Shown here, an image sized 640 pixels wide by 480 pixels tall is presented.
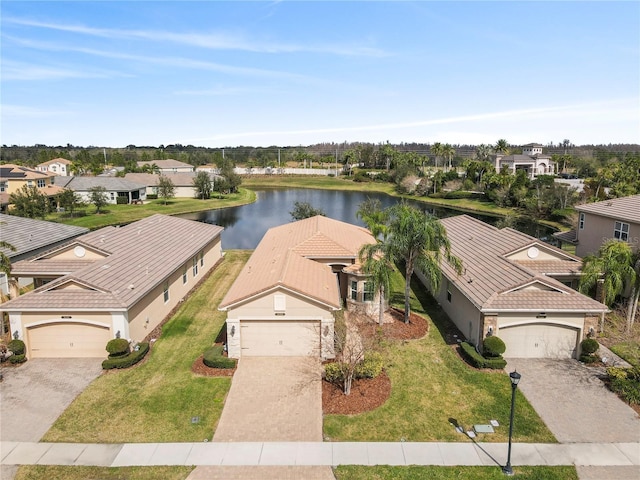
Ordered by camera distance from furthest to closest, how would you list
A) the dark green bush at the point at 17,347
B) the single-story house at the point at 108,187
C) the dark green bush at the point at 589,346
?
the single-story house at the point at 108,187
the dark green bush at the point at 17,347
the dark green bush at the point at 589,346

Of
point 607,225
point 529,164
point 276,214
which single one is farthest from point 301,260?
point 529,164

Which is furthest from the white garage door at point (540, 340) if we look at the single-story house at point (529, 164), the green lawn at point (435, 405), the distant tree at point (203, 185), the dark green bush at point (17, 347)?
the single-story house at point (529, 164)

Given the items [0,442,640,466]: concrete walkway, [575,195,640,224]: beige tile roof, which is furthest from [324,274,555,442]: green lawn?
[575,195,640,224]: beige tile roof

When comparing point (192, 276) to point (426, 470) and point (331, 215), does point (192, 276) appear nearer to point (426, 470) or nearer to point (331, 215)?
point (426, 470)

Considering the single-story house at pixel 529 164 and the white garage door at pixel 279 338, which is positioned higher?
the single-story house at pixel 529 164

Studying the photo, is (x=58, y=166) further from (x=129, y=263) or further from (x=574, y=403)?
(x=574, y=403)

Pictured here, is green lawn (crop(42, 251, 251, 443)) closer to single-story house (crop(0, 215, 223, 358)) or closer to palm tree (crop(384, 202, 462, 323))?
single-story house (crop(0, 215, 223, 358))

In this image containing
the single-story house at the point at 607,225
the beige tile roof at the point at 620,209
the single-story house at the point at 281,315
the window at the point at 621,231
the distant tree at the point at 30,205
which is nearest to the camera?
the single-story house at the point at 281,315

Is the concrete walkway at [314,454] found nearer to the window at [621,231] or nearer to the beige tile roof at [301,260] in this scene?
the beige tile roof at [301,260]

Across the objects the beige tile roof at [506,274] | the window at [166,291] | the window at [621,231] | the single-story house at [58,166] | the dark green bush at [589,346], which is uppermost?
the single-story house at [58,166]
